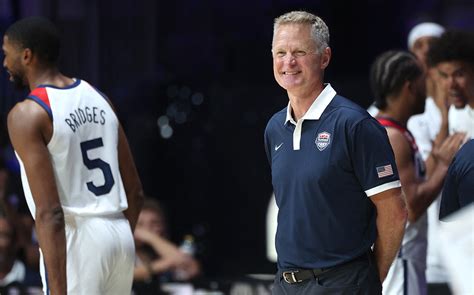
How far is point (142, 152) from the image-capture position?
9734 millimetres

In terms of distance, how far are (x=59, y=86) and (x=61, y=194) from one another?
536 mm

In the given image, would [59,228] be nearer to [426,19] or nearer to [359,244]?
[359,244]

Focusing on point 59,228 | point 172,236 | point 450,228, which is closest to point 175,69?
point 172,236

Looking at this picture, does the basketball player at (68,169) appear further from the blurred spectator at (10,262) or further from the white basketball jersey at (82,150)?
the blurred spectator at (10,262)

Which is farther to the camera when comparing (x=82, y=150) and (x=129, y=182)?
(x=129, y=182)

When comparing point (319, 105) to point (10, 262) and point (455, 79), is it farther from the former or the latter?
point (10, 262)

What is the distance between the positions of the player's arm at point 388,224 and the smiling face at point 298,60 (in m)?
0.54

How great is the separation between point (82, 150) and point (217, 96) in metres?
4.65

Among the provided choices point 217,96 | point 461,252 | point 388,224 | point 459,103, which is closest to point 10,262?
point 217,96

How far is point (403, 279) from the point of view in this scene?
18.6ft

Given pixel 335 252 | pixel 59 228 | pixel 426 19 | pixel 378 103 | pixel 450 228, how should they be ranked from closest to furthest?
pixel 450 228 → pixel 335 252 → pixel 59 228 → pixel 378 103 → pixel 426 19

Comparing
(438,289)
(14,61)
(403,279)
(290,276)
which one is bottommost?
(438,289)

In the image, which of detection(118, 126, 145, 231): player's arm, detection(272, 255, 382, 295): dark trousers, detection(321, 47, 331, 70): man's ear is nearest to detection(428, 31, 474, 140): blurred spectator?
detection(321, 47, 331, 70): man's ear

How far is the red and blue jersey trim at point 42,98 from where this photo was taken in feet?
16.3
